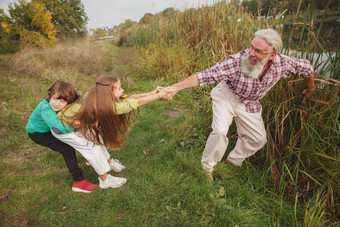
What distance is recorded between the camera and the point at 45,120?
2211 mm

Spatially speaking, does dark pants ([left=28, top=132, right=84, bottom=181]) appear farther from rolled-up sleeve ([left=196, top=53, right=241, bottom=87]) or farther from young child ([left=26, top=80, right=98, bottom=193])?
rolled-up sleeve ([left=196, top=53, right=241, bottom=87])

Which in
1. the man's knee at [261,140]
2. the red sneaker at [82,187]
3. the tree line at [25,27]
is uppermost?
the tree line at [25,27]

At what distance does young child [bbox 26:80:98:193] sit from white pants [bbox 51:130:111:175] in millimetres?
127

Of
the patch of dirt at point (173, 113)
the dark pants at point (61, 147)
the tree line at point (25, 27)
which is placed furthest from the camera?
the tree line at point (25, 27)

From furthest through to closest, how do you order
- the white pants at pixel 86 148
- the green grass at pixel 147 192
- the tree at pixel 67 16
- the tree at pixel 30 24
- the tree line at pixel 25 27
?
the tree at pixel 67 16
the tree at pixel 30 24
the tree line at pixel 25 27
the white pants at pixel 86 148
the green grass at pixel 147 192

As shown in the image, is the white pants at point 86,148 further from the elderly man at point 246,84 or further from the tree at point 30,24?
the tree at point 30,24

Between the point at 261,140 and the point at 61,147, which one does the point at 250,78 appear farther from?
the point at 61,147

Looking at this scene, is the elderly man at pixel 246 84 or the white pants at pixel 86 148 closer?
the elderly man at pixel 246 84

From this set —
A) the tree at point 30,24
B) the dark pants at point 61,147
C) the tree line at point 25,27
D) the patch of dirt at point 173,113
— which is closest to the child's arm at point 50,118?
the dark pants at point 61,147

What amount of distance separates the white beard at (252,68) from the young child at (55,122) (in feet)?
6.61

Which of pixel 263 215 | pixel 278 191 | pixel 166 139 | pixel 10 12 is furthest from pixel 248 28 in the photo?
pixel 10 12

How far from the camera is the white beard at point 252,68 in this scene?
2254 millimetres

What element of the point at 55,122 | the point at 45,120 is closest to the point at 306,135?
the point at 55,122

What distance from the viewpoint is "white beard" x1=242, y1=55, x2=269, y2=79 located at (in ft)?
7.39
